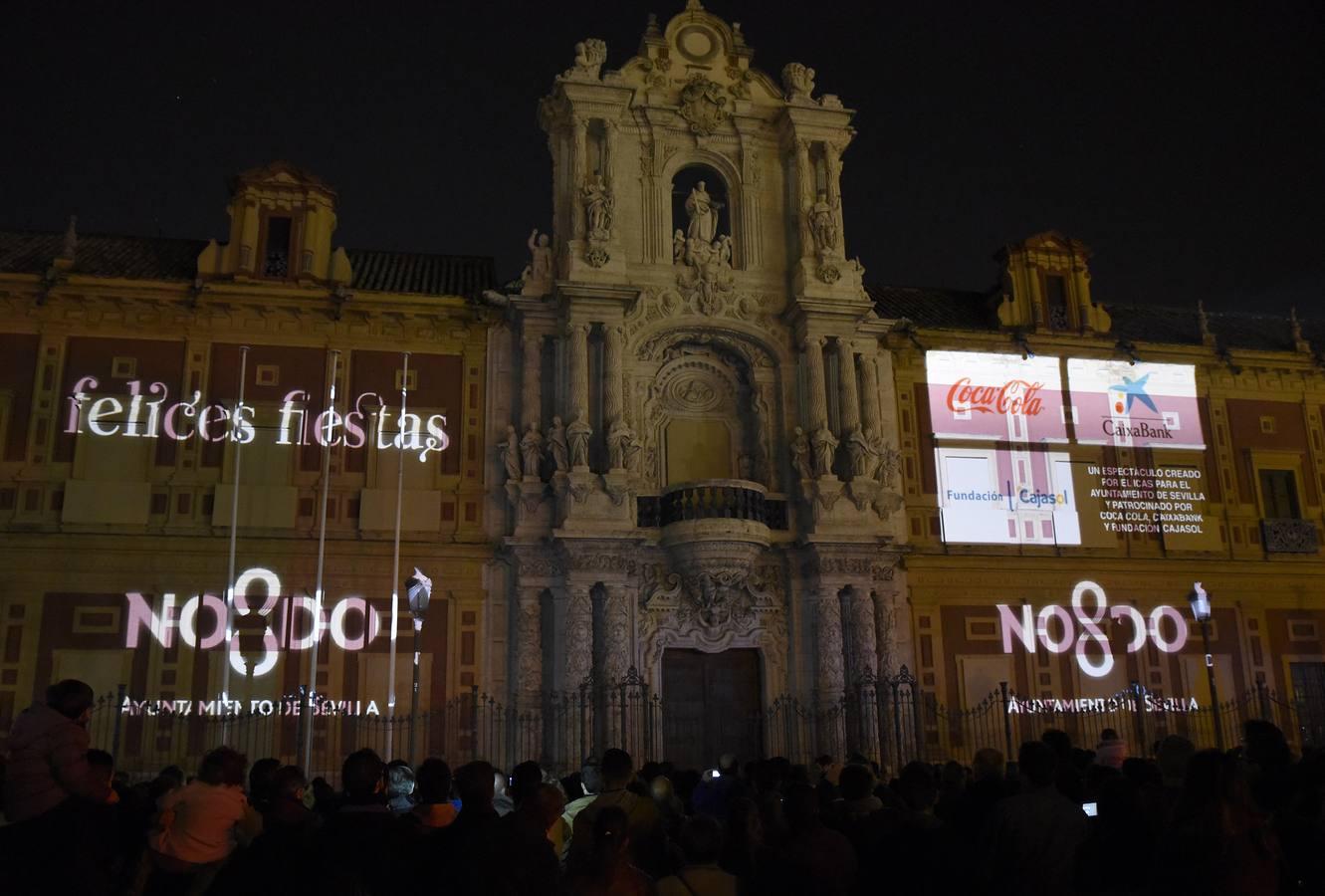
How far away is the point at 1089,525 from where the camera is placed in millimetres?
30344

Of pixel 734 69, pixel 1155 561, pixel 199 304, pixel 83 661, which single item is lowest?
pixel 83 661

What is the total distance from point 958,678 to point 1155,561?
667cm

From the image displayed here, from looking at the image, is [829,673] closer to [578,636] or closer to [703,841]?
[578,636]

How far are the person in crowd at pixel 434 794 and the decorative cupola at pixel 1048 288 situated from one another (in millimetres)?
28330

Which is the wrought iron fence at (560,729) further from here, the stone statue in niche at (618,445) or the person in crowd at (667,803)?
the person in crowd at (667,803)

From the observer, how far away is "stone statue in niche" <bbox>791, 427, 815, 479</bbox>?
91.6 ft

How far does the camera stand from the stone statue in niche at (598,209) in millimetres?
28250

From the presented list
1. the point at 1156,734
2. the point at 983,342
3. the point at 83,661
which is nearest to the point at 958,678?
the point at 1156,734

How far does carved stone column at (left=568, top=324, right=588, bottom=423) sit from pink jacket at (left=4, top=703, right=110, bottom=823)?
20191 millimetres

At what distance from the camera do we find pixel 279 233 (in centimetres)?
2877

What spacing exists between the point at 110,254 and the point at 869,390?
2018 centimetres

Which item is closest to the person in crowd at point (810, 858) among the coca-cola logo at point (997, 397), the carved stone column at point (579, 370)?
the carved stone column at point (579, 370)

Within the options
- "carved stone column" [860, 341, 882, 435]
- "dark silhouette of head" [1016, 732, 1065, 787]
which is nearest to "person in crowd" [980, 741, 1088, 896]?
"dark silhouette of head" [1016, 732, 1065, 787]

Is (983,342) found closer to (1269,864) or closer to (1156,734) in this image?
(1156,734)
